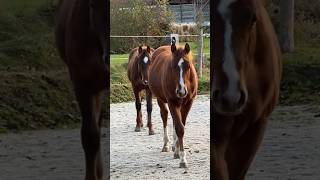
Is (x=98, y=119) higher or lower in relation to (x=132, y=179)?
higher

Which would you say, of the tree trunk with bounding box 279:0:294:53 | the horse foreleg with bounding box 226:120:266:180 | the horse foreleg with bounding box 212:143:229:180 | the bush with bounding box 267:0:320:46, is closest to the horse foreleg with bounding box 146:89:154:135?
the bush with bounding box 267:0:320:46

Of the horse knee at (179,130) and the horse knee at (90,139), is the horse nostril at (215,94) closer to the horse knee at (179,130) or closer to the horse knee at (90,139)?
the horse knee at (90,139)

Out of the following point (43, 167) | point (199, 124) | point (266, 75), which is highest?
point (266, 75)

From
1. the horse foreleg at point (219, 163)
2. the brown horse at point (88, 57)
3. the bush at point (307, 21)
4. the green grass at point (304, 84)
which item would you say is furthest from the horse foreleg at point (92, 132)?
the green grass at point (304, 84)

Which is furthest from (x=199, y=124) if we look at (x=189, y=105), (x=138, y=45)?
(x=138, y=45)

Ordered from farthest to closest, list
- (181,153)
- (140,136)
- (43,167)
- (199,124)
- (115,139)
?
(140,136)
(115,139)
(43,167)
(181,153)
(199,124)

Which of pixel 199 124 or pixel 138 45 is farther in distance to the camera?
pixel 199 124

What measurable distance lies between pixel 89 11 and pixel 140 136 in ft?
11.8

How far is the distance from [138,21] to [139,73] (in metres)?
1.60

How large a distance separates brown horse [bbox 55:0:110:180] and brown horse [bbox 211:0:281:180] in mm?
378

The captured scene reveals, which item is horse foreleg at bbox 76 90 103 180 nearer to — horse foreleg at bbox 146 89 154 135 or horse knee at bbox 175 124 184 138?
horse knee at bbox 175 124 184 138

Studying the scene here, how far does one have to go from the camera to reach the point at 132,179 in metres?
4.16

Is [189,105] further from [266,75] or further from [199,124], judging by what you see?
[266,75]

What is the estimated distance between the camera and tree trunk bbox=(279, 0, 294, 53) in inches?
133
